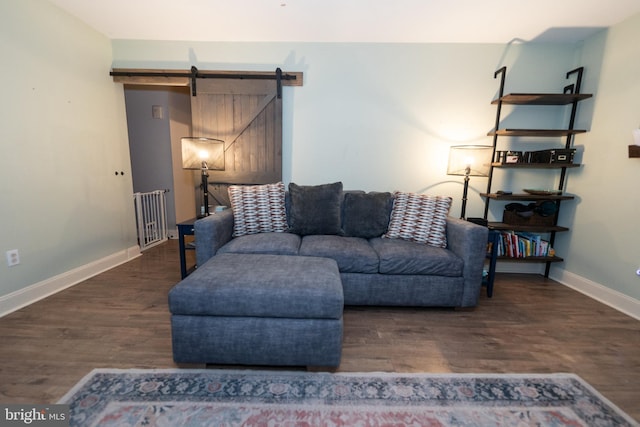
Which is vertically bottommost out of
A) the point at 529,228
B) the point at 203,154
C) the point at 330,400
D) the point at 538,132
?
the point at 330,400

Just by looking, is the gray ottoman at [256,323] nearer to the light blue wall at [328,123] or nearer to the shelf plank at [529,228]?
the light blue wall at [328,123]

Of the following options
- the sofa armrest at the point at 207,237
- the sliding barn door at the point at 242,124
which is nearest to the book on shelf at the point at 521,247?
the sliding barn door at the point at 242,124

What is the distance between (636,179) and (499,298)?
1.48m

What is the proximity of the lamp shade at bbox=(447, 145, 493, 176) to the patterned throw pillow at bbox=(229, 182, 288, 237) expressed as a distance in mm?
1823

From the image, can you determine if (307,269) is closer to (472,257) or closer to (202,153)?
(472,257)

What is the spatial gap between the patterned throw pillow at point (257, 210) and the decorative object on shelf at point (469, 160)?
1818 mm

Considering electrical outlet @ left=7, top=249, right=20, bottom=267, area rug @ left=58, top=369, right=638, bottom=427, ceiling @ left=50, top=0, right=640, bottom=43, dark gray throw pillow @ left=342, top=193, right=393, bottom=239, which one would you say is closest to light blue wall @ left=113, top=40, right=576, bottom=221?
ceiling @ left=50, top=0, right=640, bottom=43

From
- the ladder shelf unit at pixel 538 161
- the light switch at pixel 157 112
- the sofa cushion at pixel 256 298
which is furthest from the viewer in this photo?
the light switch at pixel 157 112

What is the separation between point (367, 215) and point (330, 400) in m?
1.56

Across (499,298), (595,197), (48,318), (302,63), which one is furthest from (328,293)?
(595,197)

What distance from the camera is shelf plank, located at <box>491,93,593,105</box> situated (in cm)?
240

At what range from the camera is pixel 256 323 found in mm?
1308

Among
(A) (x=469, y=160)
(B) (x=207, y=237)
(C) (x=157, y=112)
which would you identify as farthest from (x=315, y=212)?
(C) (x=157, y=112)

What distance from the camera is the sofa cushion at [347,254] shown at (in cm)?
197
